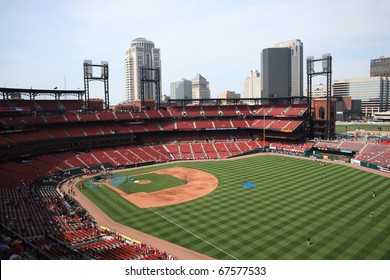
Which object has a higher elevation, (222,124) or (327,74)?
(327,74)

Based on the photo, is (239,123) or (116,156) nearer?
(116,156)

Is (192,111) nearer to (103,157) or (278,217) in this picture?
(103,157)

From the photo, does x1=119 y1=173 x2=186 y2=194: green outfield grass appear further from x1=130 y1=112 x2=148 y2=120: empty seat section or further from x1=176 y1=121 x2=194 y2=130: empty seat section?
x1=176 y1=121 x2=194 y2=130: empty seat section

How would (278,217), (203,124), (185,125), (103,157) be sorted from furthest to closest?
(203,124) → (185,125) → (103,157) → (278,217)

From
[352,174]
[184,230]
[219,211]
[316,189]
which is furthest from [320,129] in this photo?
[184,230]

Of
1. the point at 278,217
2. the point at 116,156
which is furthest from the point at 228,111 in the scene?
the point at 278,217

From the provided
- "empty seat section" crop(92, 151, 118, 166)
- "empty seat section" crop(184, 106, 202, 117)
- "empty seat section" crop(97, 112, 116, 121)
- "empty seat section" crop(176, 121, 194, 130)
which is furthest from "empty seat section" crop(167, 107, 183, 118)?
"empty seat section" crop(92, 151, 118, 166)

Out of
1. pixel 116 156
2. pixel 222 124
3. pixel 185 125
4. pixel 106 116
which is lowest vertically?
pixel 116 156
